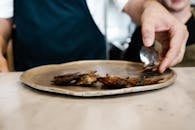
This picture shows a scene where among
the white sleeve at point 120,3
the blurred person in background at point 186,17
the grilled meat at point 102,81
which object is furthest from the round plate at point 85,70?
the blurred person in background at point 186,17

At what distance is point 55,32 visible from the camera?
110cm

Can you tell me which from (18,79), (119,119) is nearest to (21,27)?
(18,79)

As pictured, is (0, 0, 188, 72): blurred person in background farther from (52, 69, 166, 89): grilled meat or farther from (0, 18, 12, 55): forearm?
(52, 69, 166, 89): grilled meat

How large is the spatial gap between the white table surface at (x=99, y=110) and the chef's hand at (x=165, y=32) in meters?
0.09

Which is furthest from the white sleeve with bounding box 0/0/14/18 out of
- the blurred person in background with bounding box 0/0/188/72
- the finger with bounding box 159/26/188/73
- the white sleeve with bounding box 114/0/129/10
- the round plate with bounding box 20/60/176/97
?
the finger with bounding box 159/26/188/73

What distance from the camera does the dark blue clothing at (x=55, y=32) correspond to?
1.09m

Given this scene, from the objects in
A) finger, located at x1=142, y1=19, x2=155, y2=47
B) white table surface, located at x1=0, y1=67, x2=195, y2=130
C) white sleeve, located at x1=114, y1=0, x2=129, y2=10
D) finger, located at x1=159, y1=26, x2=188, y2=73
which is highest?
white sleeve, located at x1=114, y1=0, x2=129, y2=10

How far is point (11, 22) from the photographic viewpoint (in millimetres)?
1151

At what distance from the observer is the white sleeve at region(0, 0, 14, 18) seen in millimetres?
1122

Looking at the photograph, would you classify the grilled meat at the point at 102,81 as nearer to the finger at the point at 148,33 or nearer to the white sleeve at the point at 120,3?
the finger at the point at 148,33

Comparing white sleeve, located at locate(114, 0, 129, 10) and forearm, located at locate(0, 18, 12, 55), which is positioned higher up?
white sleeve, located at locate(114, 0, 129, 10)

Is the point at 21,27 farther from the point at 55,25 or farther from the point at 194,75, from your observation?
the point at 194,75

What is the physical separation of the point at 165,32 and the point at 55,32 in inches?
15.1

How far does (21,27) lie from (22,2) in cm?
7
